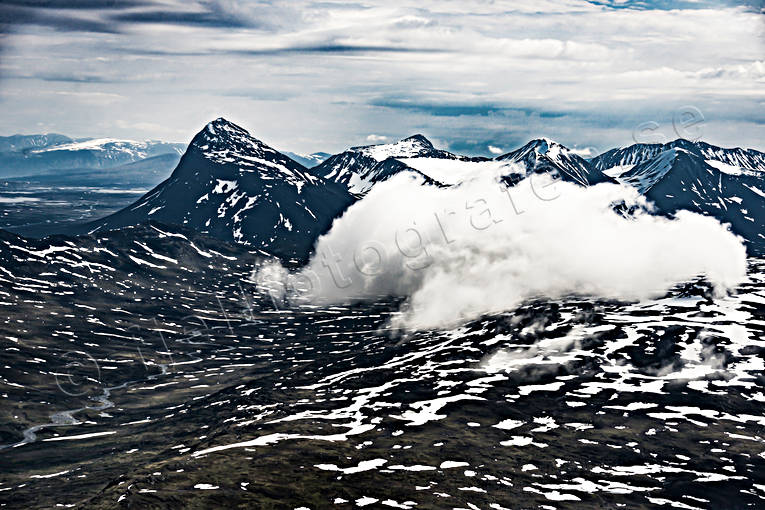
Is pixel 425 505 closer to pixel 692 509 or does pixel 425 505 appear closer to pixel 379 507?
pixel 379 507

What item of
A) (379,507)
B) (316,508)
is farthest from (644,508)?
(316,508)

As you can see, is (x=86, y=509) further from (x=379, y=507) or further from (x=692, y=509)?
(x=692, y=509)

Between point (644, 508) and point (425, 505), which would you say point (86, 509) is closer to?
point (425, 505)

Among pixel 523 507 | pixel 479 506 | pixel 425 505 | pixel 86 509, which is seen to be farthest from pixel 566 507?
pixel 86 509

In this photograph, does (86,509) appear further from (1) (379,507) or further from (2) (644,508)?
(2) (644,508)

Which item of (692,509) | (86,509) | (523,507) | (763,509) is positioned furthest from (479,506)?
(86,509)

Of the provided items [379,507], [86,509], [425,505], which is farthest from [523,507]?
[86,509]
